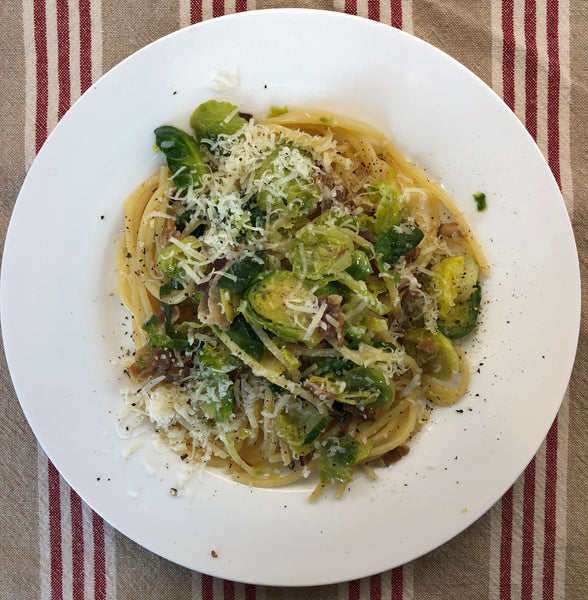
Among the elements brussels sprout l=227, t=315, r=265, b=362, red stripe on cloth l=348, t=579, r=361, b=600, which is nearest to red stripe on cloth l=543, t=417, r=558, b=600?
red stripe on cloth l=348, t=579, r=361, b=600

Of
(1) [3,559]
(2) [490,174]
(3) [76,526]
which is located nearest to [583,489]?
(2) [490,174]

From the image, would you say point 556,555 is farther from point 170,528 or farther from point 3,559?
point 3,559

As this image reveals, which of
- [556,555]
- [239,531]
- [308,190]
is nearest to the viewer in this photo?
[308,190]

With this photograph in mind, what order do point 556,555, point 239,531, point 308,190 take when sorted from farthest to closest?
Answer: 1. point 556,555
2. point 239,531
3. point 308,190

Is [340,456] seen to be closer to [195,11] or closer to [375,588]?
[375,588]

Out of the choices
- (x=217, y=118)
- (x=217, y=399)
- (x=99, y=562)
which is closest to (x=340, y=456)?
(x=217, y=399)

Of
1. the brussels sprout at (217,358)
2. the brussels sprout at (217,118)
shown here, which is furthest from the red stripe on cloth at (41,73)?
the brussels sprout at (217,358)
